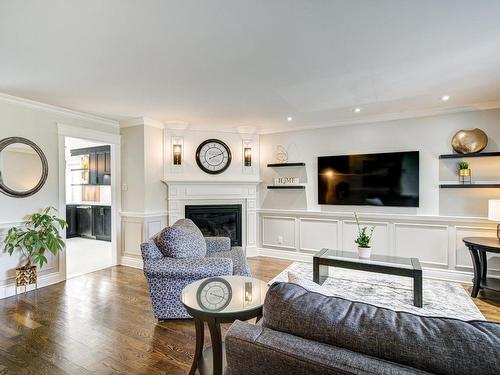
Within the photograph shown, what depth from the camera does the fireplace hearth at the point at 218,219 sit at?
16.5 feet

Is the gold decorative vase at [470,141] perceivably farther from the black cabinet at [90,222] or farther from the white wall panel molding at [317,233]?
the black cabinet at [90,222]

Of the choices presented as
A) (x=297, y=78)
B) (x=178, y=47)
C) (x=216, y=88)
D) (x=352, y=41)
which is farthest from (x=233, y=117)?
(x=352, y=41)

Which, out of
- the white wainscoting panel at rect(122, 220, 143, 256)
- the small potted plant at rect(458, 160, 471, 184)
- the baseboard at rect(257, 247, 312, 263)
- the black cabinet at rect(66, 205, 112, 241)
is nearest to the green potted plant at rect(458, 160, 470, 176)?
the small potted plant at rect(458, 160, 471, 184)

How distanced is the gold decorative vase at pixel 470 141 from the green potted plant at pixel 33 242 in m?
5.51

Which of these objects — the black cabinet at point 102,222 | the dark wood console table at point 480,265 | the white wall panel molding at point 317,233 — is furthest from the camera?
the black cabinet at point 102,222

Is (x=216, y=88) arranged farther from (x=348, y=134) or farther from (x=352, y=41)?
(x=348, y=134)

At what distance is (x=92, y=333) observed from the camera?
8.20 ft

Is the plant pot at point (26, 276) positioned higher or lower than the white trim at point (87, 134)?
lower

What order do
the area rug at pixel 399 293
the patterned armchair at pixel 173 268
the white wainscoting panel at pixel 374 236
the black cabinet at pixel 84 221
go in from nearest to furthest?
the patterned armchair at pixel 173 268 < the area rug at pixel 399 293 < the white wainscoting panel at pixel 374 236 < the black cabinet at pixel 84 221

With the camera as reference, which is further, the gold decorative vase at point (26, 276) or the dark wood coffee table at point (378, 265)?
the gold decorative vase at point (26, 276)

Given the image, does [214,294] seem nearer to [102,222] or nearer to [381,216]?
[381,216]

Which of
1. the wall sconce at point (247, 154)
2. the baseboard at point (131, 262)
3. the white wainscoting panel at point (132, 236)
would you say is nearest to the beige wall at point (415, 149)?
the wall sconce at point (247, 154)

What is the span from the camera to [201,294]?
1.97 meters

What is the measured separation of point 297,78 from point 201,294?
2.25 metres
